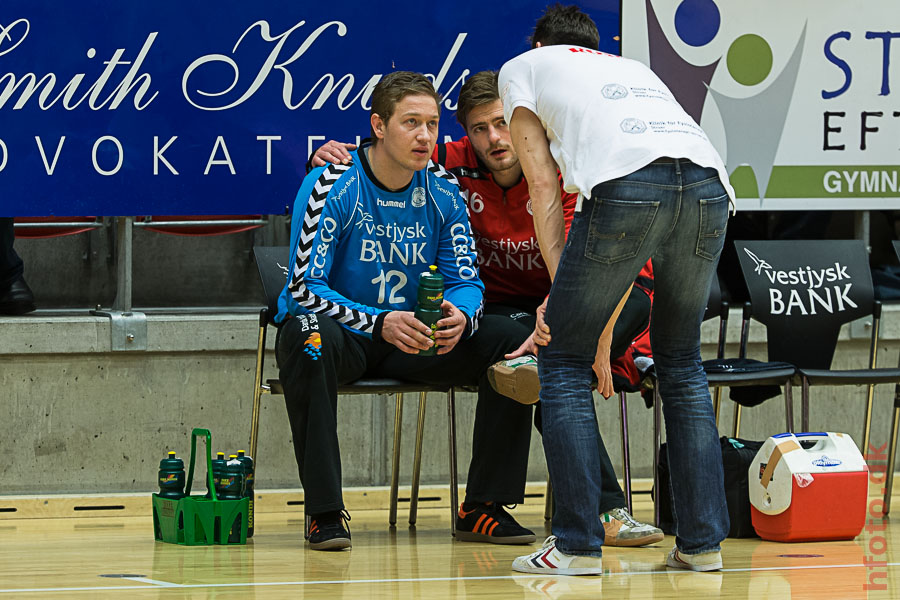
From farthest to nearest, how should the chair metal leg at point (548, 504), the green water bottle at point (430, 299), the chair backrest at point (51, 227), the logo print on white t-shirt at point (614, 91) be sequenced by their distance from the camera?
the chair backrest at point (51, 227)
the chair metal leg at point (548, 504)
the green water bottle at point (430, 299)
the logo print on white t-shirt at point (614, 91)

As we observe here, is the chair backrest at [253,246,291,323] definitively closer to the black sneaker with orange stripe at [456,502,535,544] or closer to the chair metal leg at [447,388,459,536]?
the chair metal leg at [447,388,459,536]

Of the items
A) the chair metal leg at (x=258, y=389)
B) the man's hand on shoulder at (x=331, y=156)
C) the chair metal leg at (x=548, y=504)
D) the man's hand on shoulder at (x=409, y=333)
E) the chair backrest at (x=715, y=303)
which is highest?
the man's hand on shoulder at (x=331, y=156)

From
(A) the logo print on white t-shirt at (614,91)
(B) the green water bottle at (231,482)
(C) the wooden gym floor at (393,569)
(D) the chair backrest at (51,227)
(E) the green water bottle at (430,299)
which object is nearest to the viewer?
(C) the wooden gym floor at (393,569)

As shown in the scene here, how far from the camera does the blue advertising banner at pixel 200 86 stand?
173 inches

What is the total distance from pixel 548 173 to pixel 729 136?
2.14 meters

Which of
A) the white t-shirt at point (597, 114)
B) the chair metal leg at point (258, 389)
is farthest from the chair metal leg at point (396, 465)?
the white t-shirt at point (597, 114)

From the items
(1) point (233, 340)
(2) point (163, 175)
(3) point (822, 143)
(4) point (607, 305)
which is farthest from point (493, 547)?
(3) point (822, 143)

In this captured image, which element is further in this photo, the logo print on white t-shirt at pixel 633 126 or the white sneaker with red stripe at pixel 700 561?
the white sneaker with red stripe at pixel 700 561

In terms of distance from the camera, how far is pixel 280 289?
13.3ft

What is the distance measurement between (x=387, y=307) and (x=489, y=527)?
703mm

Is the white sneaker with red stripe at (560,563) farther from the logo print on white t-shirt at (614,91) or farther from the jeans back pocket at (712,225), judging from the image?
the logo print on white t-shirt at (614,91)

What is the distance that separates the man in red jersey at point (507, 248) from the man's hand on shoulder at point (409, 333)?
0.29 meters

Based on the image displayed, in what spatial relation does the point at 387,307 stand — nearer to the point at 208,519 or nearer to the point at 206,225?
the point at 208,519

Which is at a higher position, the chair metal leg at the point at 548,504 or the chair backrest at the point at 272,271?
the chair backrest at the point at 272,271
